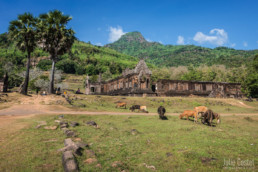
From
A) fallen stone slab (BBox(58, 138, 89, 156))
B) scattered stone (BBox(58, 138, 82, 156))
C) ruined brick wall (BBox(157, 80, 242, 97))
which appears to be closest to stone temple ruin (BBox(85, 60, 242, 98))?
ruined brick wall (BBox(157, 80, 242, 97))

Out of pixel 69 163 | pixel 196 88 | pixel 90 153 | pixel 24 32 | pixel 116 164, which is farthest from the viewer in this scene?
pixel 196 88

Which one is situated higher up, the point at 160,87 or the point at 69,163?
the point at 160,87

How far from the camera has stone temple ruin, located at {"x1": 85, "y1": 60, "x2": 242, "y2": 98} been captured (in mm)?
44688

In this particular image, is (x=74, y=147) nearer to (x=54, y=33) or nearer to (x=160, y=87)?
(x=54, y=33)

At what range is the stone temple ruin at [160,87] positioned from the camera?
4469 centimetres

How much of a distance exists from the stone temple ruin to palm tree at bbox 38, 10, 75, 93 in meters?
19.9

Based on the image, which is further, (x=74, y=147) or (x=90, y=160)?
(x=74, y=147)

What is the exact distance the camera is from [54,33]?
1171 inches

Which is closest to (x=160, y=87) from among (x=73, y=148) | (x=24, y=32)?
(x=24, y=32)

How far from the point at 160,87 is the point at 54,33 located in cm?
3042

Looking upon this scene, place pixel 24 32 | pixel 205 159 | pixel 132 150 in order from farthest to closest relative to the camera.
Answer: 1. pixel 24 32
2. pixel 132 150
3. pixel 205 159

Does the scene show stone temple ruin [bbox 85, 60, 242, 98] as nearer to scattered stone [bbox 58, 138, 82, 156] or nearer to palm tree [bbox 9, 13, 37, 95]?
palm tree [bbox 9, 13, 37, 95]

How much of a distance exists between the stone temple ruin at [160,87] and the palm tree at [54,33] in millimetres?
19934

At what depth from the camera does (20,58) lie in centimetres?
14438
